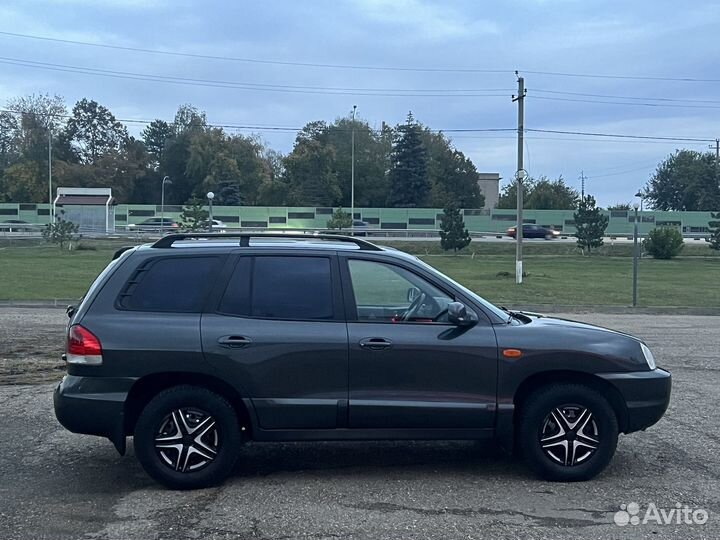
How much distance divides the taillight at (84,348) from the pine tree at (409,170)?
8298 cm

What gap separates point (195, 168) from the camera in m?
95.0

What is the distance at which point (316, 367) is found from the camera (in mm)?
5977

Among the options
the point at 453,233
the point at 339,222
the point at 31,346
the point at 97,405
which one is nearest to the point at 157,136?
the point at 339,222

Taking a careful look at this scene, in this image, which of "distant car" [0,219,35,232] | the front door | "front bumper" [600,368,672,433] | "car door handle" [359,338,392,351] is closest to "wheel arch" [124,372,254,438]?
the front door

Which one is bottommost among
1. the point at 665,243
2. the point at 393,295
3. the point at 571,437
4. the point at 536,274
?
the point at 536,274

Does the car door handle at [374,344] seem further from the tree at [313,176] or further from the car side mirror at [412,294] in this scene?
the tree at [313,176]

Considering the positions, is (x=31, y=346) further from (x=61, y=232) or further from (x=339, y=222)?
(x=339, y=222)

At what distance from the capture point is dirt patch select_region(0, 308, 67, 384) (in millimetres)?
10445

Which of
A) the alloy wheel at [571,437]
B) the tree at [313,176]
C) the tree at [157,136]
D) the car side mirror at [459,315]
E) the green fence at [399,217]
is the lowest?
the alloy wheel at [571,437]

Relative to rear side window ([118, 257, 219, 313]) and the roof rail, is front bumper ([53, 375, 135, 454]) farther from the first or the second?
the roof rail

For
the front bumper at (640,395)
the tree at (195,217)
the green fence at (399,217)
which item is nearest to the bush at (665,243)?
the green fence at (399,217)

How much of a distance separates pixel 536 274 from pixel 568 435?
2892 cm

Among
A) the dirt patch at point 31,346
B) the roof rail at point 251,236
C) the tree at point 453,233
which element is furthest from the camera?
the tree at point 453,233

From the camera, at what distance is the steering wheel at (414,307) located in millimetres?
6168
